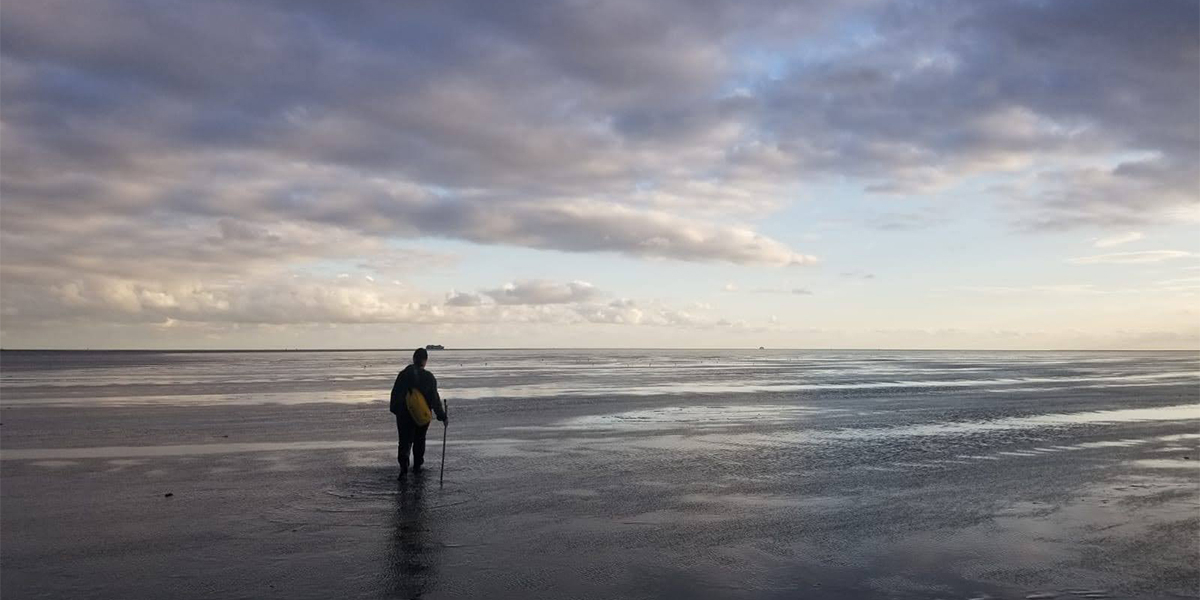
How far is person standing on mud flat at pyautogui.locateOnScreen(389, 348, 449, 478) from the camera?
12.8m

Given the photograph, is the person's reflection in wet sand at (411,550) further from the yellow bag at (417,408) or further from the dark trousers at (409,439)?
the yellow bag at (417,408)

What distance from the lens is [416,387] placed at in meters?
13.0

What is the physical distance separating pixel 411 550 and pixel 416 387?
4941 mm

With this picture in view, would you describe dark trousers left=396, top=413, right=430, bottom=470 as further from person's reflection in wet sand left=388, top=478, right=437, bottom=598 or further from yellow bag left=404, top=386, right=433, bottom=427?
person's reflection in wet sand left=388, top=478, right=437, bottom=598

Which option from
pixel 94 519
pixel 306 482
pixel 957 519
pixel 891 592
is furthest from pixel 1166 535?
pixel 94 519

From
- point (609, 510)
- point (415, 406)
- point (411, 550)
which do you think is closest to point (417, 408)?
point (415, 406)

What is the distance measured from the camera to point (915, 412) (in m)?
25.1

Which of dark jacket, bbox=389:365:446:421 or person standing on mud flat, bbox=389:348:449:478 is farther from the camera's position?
dark jacket, bbox=389:365:446:421

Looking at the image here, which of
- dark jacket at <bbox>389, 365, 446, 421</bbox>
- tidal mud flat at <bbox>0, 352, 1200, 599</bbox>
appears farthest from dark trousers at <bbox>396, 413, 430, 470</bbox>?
tidal mud flat at <bbox>0, 352, 1200, 599</bbox>

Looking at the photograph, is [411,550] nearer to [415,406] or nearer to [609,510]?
[609,510]

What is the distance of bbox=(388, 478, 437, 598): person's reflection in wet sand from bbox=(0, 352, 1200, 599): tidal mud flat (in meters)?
0.03

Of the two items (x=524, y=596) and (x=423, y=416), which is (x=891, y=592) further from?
(x=423, y=416)

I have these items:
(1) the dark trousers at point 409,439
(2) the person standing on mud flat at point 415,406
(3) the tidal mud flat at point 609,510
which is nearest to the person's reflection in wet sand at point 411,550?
(3) the tidal mud flat at point 609,510

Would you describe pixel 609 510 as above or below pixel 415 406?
below
